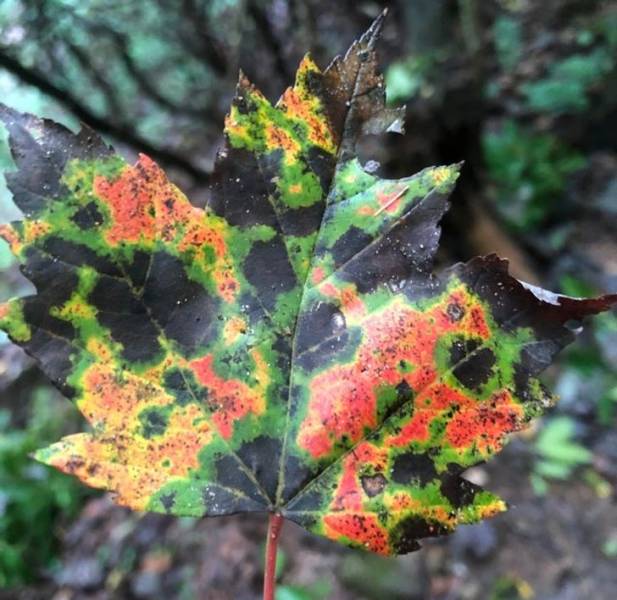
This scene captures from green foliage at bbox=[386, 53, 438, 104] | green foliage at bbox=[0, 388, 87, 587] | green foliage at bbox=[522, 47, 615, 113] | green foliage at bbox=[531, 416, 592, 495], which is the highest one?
green foliage at bbox=[386, 53, 438, 104]

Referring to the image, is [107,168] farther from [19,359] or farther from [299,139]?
[19,359]

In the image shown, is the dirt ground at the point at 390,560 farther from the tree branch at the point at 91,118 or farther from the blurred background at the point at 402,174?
the tree branch at the point at 91,118

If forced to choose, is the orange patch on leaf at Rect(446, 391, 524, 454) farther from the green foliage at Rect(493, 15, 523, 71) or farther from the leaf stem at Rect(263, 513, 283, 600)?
the green foliage at Rect(493, 15, 523, 71)

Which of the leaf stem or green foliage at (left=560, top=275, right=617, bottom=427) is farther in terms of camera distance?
green foliage at (left=560, top=275, right=617, bottom=427)

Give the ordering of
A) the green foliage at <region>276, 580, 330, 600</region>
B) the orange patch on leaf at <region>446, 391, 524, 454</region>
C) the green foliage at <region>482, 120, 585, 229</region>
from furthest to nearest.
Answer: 1. the green foliage at <region>482, 120, 585, 229</region>
2. the green foliage at <region>276, 580, 330, 600</region>
3. the orange patch on leaf at <region>446, 391, 524, 454</region>

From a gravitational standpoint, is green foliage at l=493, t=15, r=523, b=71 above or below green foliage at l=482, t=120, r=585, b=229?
above

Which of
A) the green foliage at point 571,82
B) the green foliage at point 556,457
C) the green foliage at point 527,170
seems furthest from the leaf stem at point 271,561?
the green foliage at point 571,82

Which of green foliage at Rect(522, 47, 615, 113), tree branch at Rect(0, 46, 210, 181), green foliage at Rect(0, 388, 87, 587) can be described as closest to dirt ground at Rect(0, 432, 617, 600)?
green foliage at Rect(0, 388, 87, 587)

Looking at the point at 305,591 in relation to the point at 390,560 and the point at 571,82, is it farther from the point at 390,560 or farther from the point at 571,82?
the point at 571,82
